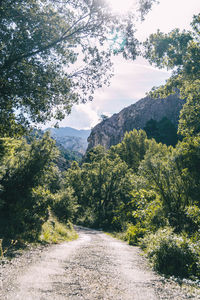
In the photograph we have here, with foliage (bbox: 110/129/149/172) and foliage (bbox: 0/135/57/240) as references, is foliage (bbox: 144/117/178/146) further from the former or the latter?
foliage (bbox: 0/135/57/240)

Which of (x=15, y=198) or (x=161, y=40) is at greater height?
(x=161, y=40)

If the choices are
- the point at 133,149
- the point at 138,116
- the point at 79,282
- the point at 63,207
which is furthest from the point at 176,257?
the point at 138,116

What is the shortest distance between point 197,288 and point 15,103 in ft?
37.7

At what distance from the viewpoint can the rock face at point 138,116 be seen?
94.8 metres

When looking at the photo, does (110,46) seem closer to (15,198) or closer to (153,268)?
(15,198)

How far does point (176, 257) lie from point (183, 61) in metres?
12.3

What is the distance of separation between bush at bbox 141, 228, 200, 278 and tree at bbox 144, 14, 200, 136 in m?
8.03

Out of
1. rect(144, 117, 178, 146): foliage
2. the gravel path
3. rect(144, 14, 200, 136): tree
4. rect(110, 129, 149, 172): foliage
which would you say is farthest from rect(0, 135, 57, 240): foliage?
rect(144, 117, 178, 146): foliage

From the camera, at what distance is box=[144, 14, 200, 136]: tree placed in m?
12.9

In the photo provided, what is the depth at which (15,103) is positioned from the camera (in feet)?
36.4

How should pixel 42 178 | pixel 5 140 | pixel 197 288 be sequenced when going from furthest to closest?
pixel 42 178
pixel 5 140
pixel 197 288

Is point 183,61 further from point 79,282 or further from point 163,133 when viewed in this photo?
point 163,133

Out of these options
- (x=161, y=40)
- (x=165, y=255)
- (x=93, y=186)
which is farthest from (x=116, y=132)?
(x=165, y=255)

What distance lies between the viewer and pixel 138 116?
9962cm
